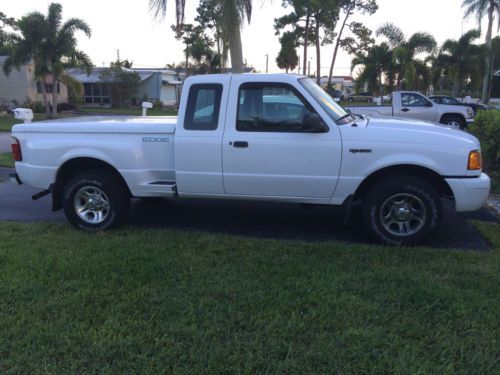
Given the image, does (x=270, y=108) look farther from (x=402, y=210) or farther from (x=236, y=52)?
(x=236, y=52)

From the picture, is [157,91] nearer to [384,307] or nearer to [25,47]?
[25,47]

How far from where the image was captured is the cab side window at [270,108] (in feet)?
16.7

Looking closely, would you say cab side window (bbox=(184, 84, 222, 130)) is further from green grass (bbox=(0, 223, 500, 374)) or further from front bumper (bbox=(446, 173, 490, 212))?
front bumper (bbox=(446, 173, 490, 212))

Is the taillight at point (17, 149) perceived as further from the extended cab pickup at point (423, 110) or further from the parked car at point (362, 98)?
the parked car at point (362, 98)

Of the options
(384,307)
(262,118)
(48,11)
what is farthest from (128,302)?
(48,11)

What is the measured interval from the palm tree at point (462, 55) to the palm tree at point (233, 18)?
921 inches

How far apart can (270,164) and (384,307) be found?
2.05 meters

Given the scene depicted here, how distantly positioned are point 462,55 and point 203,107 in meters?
29.8

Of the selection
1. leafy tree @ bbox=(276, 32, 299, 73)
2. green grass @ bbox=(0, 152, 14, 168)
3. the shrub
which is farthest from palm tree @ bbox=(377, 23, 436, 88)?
green grass @ bbox=(0, 152, 14, 168)

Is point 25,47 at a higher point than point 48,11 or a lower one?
lower

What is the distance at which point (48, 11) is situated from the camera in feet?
84.6

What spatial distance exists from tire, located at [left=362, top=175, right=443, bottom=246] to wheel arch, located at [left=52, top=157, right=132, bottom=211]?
112 inches

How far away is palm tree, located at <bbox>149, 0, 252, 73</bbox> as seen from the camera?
1105 centimetres

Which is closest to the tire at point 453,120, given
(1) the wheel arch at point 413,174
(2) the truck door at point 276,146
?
(1) the wheel arch at point 413,174
